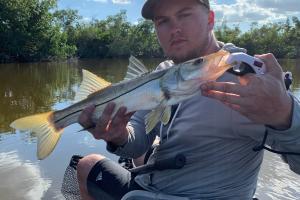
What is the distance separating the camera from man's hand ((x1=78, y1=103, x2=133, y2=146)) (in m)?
3.05

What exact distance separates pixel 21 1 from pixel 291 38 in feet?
218

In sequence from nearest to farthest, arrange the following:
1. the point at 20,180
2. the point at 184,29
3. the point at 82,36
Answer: the point at 184,29, the point at 20,180, the point at 82,36

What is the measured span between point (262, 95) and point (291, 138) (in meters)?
0.40

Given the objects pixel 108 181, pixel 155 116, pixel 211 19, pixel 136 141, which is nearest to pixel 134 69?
pixel 155 116

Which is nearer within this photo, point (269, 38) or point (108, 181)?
point (108, 181)

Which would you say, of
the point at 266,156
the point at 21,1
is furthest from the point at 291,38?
the point at 266,156

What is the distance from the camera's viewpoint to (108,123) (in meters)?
→ 3.21

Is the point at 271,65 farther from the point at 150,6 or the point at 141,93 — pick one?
the point at 150,6

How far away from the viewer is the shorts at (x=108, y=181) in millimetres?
3740

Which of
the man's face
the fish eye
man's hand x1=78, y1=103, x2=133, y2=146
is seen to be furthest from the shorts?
the fish eye

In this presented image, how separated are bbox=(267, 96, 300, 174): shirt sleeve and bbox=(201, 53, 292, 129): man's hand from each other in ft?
0.12

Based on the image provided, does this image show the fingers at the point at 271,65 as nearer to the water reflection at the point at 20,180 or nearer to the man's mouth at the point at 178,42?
the man's mouth at the point at 178,42

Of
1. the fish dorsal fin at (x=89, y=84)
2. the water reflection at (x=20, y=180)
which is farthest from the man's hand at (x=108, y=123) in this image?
the water reflection at (x=20, y=180)

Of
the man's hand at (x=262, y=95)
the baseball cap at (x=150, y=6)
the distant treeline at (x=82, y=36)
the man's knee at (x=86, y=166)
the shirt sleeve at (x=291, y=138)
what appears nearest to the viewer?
the man's hand at (x=262, y=95)
